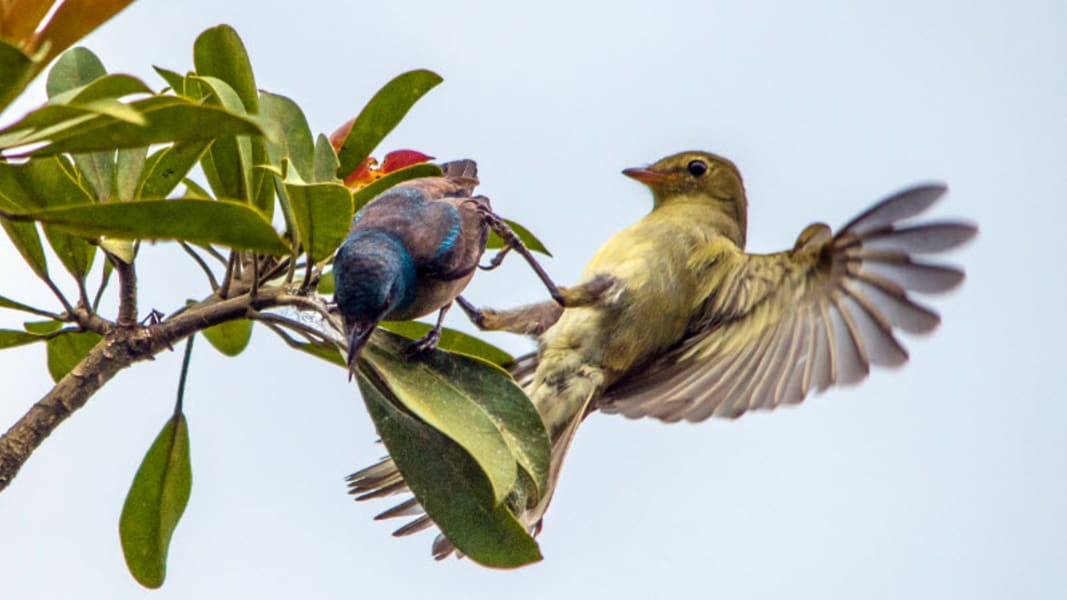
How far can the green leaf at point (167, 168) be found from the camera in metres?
2.45

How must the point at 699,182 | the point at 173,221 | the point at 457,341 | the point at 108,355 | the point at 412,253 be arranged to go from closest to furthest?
the point at 173,221, the point at 108,355, the point at 412,253, the point at 457,341, the point at 699,182

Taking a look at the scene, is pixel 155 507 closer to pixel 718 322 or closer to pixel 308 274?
pixel 308 274

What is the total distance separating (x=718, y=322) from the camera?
421cm

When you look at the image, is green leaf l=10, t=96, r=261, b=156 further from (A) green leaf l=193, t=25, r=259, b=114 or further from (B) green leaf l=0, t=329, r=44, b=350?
(B) green leaf l=0, t=329, r=44, b=350

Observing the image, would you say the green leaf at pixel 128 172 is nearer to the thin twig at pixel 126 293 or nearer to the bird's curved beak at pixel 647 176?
the thin twig at pixel 126 293

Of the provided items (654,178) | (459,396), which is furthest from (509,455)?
(654,178)

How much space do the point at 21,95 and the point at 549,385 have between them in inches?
96.6

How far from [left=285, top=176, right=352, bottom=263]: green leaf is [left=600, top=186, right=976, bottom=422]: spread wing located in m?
1.72

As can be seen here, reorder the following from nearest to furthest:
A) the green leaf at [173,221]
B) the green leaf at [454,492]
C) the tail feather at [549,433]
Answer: the green leaf at [173,221] < the green leaf at [454,492] < the tail feather at [549,433]

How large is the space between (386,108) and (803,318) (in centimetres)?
181

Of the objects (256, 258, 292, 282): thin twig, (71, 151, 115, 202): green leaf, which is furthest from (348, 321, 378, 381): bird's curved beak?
(71, 151, 115, 202): green leaf

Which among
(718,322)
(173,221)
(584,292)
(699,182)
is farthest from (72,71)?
(699,182)

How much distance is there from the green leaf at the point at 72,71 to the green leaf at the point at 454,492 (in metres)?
0.87

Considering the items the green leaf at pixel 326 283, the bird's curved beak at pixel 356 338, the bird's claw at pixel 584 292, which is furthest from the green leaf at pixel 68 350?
the bird's claw at pixel 584 292
